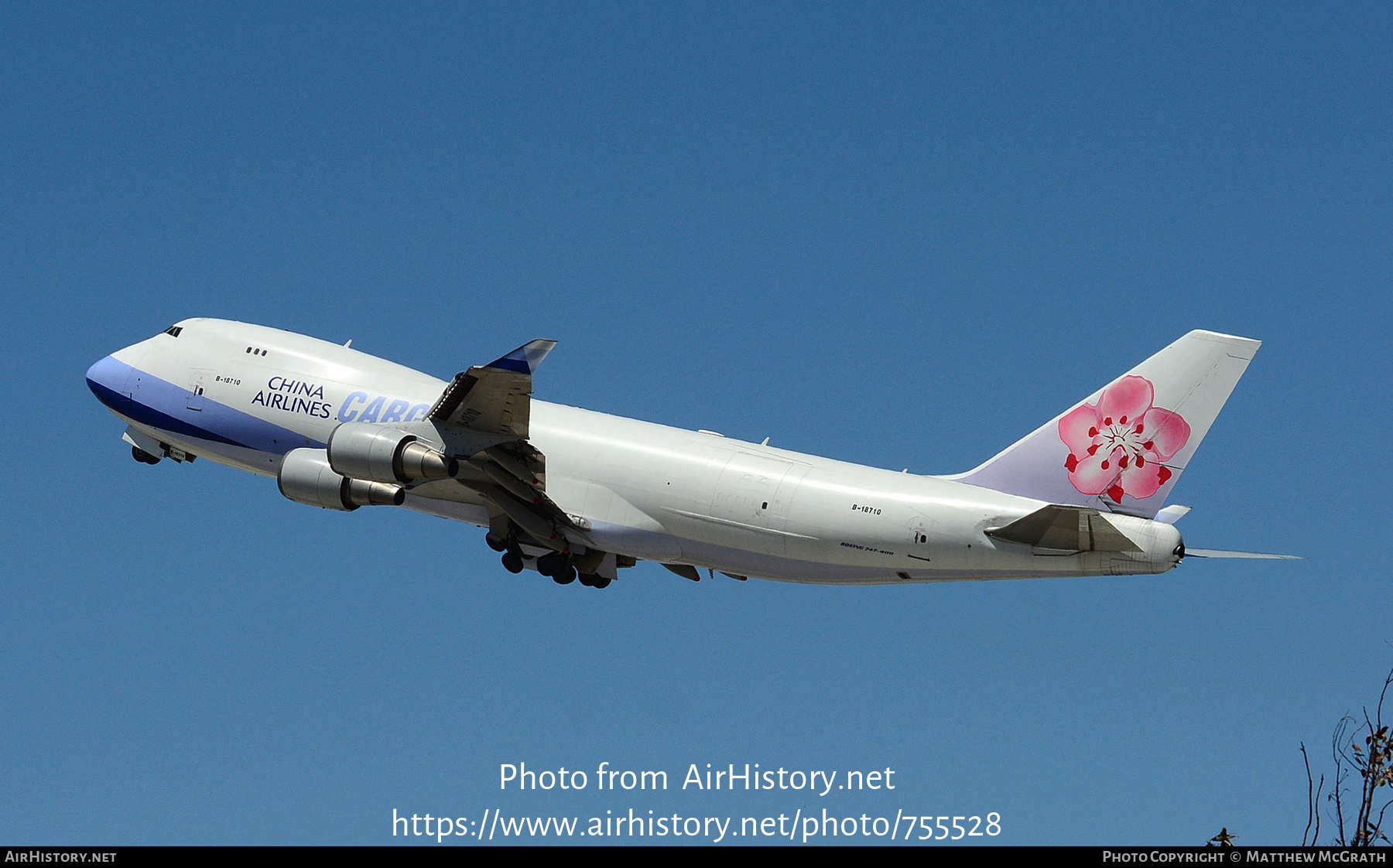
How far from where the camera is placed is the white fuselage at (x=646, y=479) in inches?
1289

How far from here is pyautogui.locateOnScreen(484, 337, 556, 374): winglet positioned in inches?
1258

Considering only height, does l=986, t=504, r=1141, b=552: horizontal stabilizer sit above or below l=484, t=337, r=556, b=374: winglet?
below

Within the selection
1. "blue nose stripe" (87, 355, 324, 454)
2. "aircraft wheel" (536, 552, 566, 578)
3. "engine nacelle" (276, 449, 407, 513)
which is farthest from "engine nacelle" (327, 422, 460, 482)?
"blue nose stripe" (87, 355, 324, 454)

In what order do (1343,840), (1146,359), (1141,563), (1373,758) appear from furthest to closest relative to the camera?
(1146,359) → (1141,563) → (1373,758) → (1343,840)

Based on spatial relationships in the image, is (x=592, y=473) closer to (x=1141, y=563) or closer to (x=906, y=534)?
(x=906, y=534)

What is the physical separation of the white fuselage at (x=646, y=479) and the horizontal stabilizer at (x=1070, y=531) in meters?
0.23

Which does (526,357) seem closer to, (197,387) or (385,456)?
(385,456)

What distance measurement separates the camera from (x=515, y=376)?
3309 cm

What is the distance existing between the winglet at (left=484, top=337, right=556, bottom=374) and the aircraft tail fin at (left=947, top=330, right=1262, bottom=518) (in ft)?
32.0

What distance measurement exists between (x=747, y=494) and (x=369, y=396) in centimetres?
1000

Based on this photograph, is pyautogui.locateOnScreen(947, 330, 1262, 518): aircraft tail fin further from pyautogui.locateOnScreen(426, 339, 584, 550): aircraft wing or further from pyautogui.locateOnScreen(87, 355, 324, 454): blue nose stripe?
pyautogui.locateOnScreen(87, 355, 324, 454): blue nose stripe

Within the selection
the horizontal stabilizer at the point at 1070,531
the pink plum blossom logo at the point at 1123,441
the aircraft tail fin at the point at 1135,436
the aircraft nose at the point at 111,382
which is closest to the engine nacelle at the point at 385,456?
the aircraft nose at the point at 111,382
